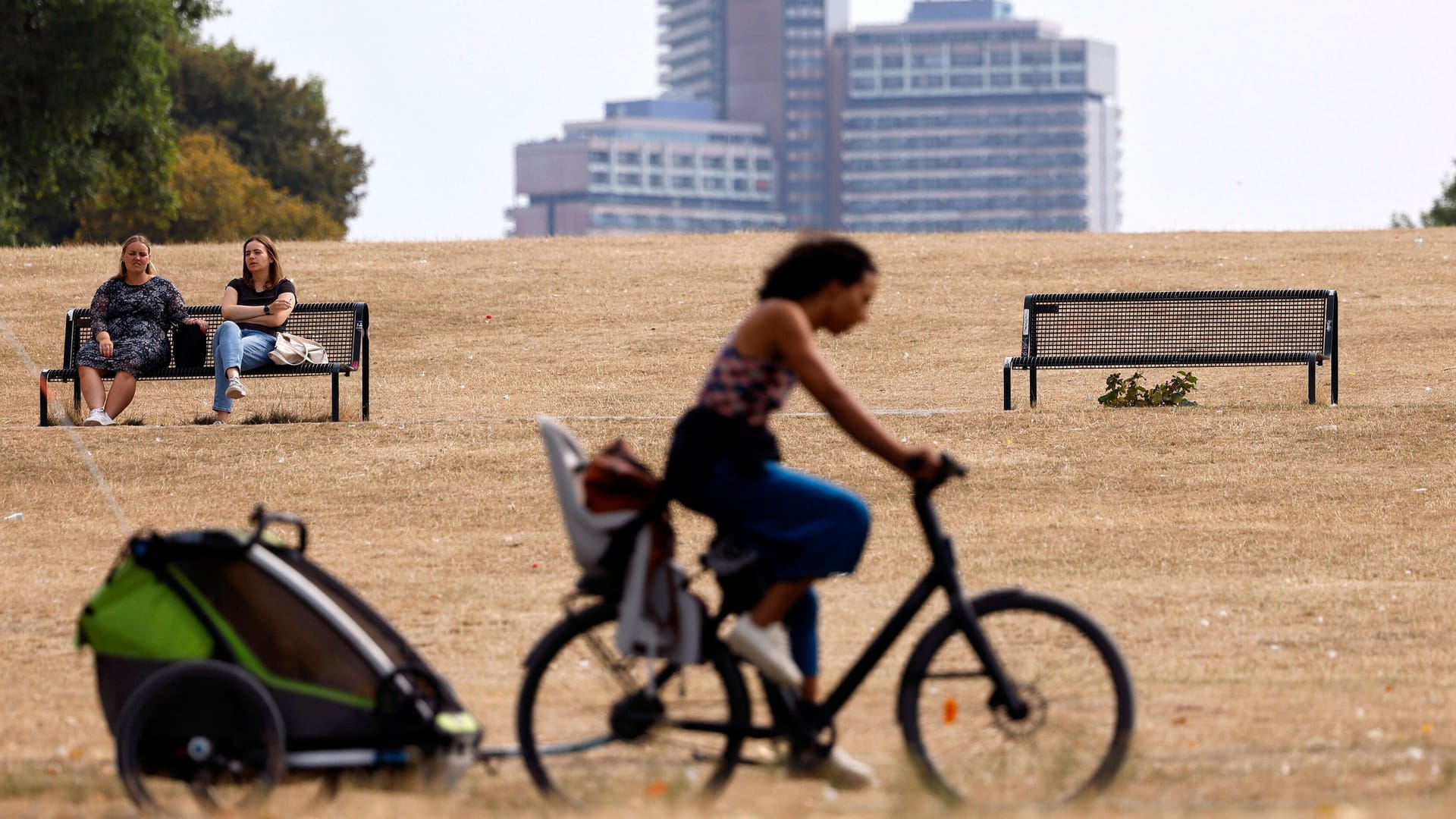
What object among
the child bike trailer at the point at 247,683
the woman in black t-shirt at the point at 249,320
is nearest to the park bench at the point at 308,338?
the woman in black t-shirt at the point at 249,320

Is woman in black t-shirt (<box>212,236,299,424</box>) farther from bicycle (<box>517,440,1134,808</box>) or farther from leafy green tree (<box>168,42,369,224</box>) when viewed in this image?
leafy green tree (<box>168,42,369,224</box>)

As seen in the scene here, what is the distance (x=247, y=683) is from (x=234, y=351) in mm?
8415

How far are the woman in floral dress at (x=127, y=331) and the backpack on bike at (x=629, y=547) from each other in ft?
29.3

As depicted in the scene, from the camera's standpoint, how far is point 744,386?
15.2ft

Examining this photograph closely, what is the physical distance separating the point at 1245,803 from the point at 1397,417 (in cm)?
833

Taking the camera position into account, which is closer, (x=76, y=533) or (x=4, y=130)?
(x=76, y=533)

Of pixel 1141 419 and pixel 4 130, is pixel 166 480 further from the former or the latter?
pixel 4 130

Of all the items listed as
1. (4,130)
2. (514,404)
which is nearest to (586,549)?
(514,404)

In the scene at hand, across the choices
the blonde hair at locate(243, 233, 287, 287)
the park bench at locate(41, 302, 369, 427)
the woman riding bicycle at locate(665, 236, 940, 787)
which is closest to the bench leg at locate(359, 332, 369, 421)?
the park bench at locate(41, 302, 369, 427)

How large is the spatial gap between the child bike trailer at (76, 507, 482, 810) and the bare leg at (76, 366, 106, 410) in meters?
8.48

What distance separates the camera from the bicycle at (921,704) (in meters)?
4.66

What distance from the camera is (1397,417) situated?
1238 cm

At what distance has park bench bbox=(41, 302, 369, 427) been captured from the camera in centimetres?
1307

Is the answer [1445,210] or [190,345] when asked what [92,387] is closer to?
[190,345]
